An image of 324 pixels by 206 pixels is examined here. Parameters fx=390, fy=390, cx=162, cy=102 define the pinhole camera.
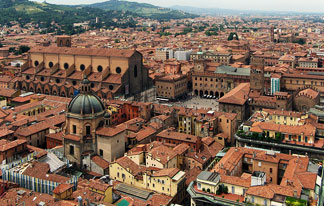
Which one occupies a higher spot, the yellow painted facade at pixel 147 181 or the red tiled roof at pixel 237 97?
the red tiled roof at pixel 237 97

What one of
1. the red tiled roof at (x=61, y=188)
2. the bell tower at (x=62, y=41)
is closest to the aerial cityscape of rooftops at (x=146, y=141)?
the red tiled roof at (x=61, y=188)

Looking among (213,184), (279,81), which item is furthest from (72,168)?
(279,81)

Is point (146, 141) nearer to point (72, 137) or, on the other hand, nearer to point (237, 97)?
point (72, 137)

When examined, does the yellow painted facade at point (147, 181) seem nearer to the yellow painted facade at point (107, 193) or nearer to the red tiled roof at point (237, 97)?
the yellow painted facade at point (107, 193)

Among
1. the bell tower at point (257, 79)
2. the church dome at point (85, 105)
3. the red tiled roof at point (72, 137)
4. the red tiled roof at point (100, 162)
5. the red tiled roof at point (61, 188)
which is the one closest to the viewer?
the red tiled roof at point (61, 188)

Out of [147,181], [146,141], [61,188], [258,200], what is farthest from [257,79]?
[61,188]

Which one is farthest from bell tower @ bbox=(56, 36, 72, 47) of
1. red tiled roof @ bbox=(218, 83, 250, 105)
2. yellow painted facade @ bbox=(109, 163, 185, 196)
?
yellow painted facade @ bbox=(109, 163, 185, 196)

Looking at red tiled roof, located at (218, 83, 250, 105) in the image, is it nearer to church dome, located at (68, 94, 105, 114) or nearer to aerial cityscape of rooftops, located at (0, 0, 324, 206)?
aerial cityscape of rooftops, located at (0, 0, 324, 206)

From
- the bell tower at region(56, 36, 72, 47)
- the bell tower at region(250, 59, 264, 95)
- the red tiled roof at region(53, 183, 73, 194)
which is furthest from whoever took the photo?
the bell tower at region(56, 36, 72, 47)
